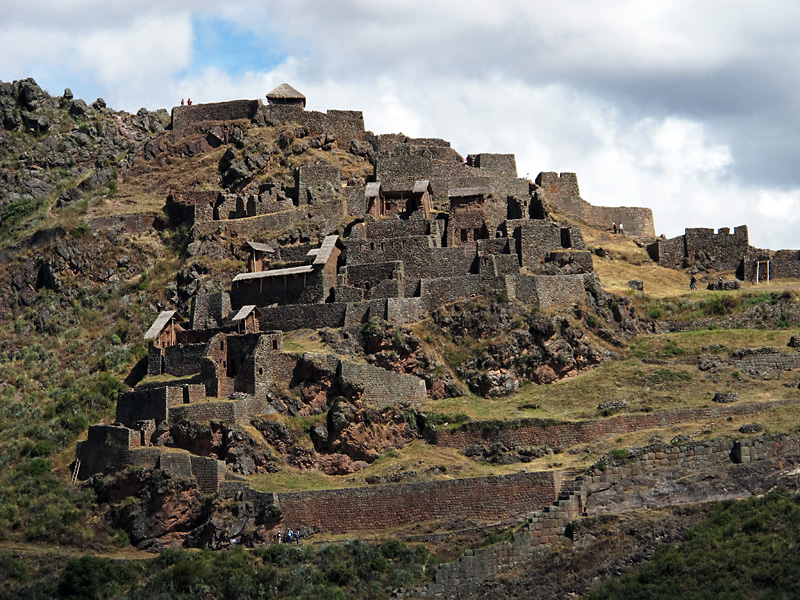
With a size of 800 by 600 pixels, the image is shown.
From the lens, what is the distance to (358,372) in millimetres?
64125

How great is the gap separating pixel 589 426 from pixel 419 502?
7880mm

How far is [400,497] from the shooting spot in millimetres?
58031

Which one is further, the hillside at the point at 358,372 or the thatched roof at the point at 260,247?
the thatched roof at the point at 260,247

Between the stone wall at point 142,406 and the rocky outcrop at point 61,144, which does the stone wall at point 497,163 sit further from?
the stone wall at point 142,406

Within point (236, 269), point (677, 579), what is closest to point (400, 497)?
point (677, 579)

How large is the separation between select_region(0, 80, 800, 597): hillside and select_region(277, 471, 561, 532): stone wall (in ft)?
0.28

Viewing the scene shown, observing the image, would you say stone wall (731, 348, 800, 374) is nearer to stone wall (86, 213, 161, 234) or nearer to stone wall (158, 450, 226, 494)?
stone wall (158, 450, 226, 494)

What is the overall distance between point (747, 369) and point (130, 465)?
86.9ft

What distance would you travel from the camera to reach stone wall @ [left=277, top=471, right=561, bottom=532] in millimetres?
56438

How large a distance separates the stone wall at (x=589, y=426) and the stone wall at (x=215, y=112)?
3344 cm

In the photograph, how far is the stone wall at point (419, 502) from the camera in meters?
56.4

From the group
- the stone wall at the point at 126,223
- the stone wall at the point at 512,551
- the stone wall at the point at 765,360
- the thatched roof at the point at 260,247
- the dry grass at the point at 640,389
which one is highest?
the stone wall at the point at 126,223

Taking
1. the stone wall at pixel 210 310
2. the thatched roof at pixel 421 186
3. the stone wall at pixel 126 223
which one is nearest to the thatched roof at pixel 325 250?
the stone wall at pixel 210 310

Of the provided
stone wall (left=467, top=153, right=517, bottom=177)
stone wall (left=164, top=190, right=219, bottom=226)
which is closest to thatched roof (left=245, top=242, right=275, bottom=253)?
stone wall (left=164, top=190, right=219, bottom=226)
